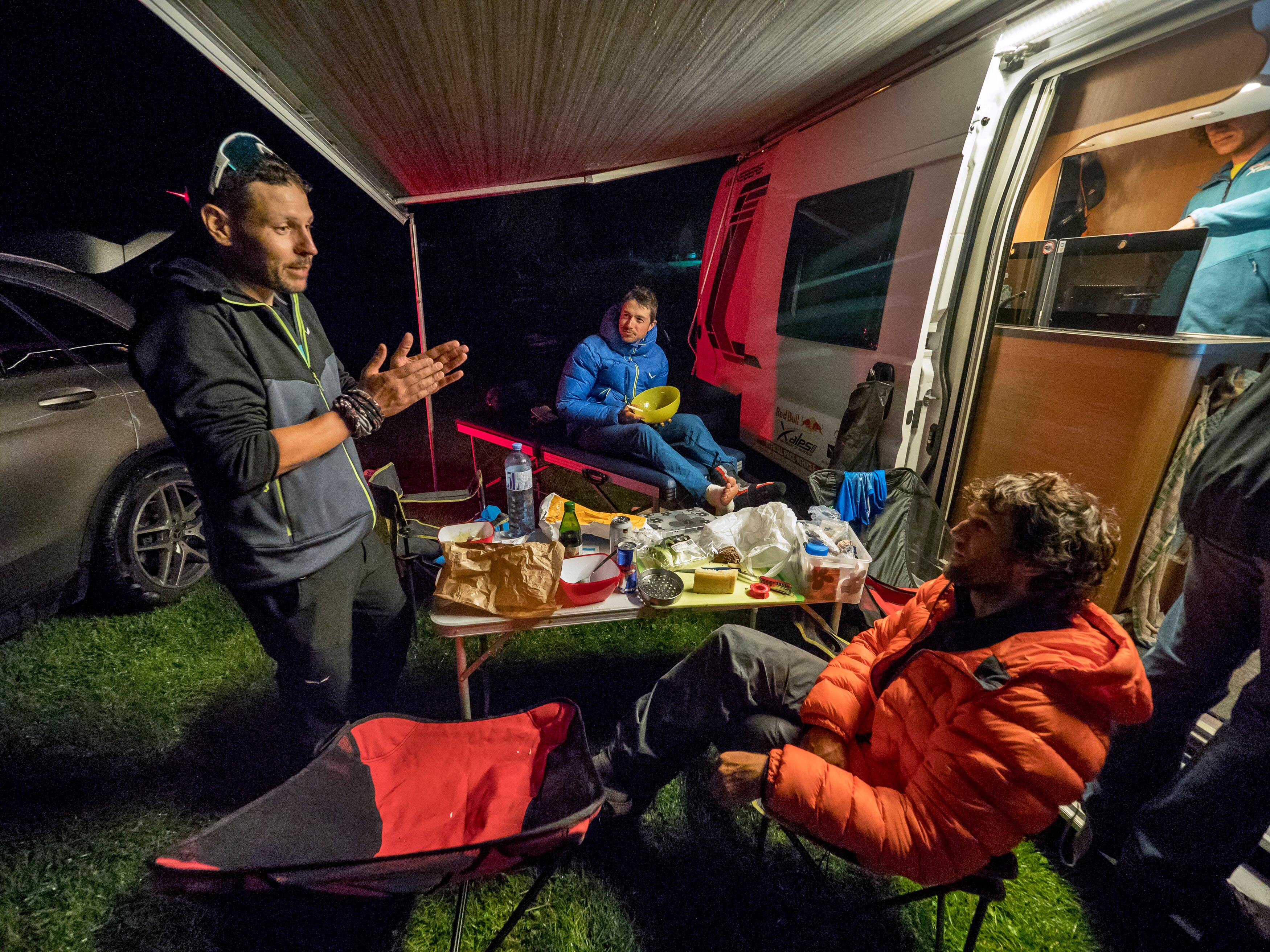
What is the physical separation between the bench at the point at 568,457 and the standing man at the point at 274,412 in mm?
1887

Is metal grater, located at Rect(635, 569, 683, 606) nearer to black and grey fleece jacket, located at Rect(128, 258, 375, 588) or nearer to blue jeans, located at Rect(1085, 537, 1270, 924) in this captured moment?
black and grey fleece jacket, located at Rect(128, 258, 375, 588)

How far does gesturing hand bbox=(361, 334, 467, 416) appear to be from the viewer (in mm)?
1599

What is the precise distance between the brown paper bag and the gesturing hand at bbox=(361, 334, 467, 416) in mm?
532

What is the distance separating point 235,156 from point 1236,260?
12.2 ft

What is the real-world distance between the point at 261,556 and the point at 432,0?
154cm

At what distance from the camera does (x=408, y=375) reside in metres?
1.63

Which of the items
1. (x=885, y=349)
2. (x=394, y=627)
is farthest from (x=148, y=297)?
(x=885, y=349)

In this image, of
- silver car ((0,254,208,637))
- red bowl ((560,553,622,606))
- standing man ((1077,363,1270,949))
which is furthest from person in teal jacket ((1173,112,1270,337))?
silver car ((0,254,208,637))

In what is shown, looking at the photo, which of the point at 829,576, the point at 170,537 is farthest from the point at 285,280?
the point at 170,537

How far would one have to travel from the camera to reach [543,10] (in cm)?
155

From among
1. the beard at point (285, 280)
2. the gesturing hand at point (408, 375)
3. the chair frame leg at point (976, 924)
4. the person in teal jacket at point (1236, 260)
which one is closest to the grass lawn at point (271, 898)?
the chair frame leg at point (976, 924)

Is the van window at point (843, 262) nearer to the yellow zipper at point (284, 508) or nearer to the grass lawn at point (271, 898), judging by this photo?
the grass lawn at point (271, 898)

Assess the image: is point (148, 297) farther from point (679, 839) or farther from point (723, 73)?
point (723, 73)

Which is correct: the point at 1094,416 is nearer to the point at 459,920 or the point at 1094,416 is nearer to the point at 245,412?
the point at 459,920
